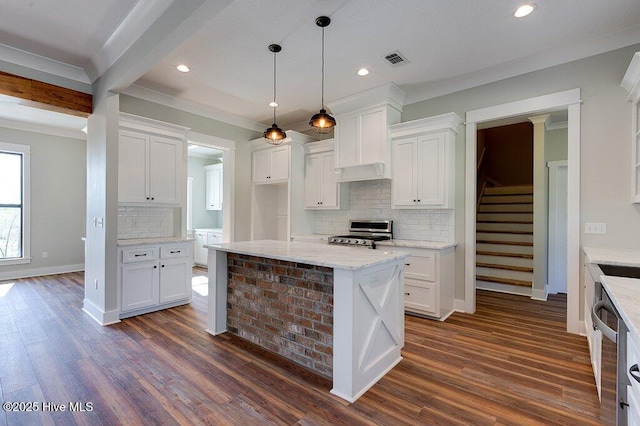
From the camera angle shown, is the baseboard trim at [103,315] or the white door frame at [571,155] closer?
the white door frame at [571,155]

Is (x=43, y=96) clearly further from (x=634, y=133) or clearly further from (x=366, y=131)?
(x=634, y=133)

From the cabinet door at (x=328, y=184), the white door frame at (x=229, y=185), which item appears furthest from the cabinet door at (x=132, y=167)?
the cabinet door at (x=328, y=184)

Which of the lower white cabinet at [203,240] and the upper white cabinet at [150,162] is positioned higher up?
the upper white cabinet at [150,162]

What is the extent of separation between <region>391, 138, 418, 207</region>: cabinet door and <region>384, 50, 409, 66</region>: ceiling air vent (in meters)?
0.99

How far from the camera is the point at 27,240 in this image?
19.4 feet

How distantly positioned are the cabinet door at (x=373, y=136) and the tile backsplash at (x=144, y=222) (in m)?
3.07

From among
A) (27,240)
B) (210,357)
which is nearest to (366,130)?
(210,357)

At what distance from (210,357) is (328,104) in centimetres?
362

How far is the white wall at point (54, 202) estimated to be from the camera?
595 centimetres

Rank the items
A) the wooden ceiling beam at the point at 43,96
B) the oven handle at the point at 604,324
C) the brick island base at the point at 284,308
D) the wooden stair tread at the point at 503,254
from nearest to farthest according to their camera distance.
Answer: the oven handle at the point at 604,324
the brick island base at the point at 284,308
the wooden ceiling beam at the point at 43,96
the wooden stair tread at the point at 503,254

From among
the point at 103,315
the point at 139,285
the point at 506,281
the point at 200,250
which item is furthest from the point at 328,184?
the point at 200,250

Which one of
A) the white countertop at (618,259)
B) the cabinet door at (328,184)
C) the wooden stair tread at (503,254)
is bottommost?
the wooden stair tread at (503,254)

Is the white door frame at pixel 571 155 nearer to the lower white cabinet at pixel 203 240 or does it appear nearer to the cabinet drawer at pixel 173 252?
the cabinet drawer at pixel 173 252

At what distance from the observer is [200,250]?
7.18 metres
